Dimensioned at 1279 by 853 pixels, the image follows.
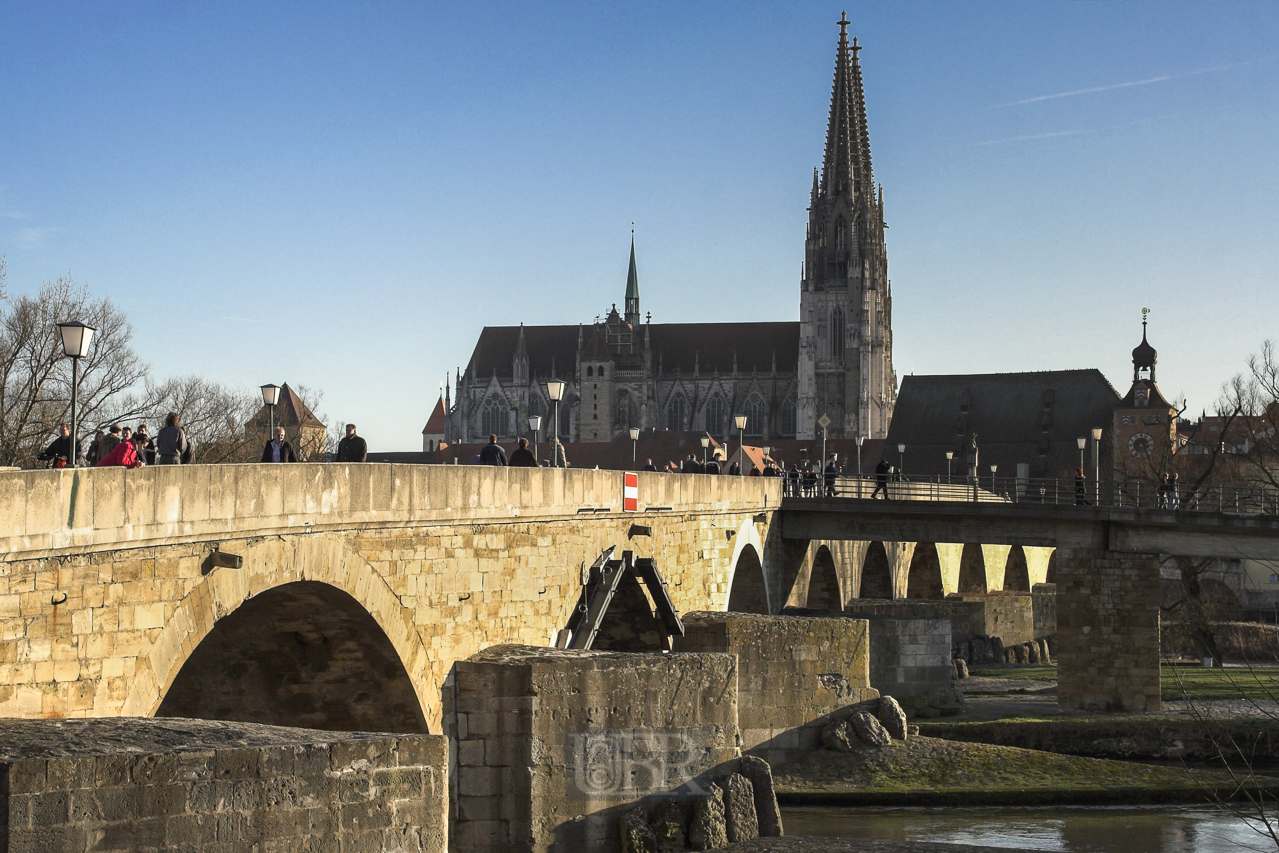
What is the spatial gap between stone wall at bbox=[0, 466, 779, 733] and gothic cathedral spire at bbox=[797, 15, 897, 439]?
100465 mm

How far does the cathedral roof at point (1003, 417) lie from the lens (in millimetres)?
96062

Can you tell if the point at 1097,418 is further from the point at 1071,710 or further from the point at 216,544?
the point at 216,544

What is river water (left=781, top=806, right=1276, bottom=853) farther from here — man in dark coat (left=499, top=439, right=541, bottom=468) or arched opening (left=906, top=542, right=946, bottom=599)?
arched opening (left=906, top=542, right=946, bottom=599)

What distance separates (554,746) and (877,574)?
103 ft

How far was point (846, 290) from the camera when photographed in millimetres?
121562

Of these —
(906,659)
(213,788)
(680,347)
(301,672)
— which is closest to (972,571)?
(906,659)

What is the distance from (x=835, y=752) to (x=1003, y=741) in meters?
6.67

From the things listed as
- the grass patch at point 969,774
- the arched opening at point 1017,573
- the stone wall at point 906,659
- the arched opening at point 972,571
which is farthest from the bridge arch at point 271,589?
the arched opening at point 1017,573

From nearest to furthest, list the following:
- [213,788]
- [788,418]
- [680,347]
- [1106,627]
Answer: [213,788] < [1106,627] < [788,418] < [680,347]

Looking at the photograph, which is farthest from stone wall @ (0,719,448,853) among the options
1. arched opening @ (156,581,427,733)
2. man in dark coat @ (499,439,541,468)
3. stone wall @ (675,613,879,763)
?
stone wall @ (675,613,879,763)

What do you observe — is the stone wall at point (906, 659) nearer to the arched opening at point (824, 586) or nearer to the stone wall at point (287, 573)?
the arched opening at point (824, 586)

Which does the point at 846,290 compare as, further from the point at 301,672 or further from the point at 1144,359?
the point at 301,672

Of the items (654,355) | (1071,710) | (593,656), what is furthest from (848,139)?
(593,656)

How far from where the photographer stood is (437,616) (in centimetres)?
1395
